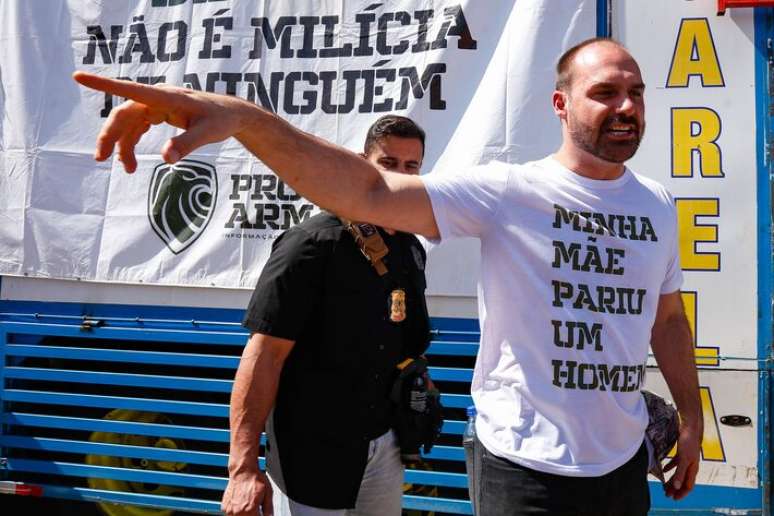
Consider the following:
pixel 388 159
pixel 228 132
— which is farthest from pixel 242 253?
pixel 228 132

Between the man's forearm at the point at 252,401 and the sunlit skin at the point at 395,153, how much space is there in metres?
0.55

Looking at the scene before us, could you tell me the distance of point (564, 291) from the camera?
1.86m

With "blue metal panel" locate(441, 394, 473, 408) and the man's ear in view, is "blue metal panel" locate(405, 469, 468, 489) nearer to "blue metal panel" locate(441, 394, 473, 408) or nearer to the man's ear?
"blue metal panel" locate(441, 394, 473, 408)

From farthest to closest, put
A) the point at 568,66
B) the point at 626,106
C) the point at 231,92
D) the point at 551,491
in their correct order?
the point at 231,92 → the point at 568,66 → the point at 626,106 → the point at 551,491

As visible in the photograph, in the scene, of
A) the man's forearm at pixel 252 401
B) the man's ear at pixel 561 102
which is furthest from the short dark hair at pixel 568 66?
the man's forearm at pixel 252 401

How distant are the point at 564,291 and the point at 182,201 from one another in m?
2.49

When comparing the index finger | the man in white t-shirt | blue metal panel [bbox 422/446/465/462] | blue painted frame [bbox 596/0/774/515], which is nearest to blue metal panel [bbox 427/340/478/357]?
blue metal panel [bbox 422/446/465/462]

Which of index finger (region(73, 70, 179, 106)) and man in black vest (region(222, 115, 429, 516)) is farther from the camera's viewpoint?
man in black vest (region(222, 115, 429, 516))

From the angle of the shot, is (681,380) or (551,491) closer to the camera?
(551,491)

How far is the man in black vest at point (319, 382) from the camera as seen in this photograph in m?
2.20

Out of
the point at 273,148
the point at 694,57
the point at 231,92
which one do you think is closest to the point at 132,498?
the point at 231,92

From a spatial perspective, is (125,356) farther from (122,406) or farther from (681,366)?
(681,366)

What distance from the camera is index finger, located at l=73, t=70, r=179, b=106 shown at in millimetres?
1363

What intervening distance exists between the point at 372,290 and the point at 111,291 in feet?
7.11
